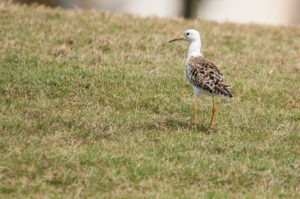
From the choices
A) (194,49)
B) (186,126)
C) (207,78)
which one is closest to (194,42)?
(194,49)

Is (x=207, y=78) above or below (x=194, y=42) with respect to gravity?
below

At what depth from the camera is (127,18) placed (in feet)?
57.1

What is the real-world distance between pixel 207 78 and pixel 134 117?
1.50 m

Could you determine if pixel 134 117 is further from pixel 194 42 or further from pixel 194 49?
pixel 194 42

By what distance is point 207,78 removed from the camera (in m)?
8.80

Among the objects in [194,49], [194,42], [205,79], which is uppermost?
[194,42]

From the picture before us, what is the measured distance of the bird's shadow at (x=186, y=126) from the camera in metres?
9.08

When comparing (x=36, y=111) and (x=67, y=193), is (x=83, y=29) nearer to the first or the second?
(x=36, y=111)

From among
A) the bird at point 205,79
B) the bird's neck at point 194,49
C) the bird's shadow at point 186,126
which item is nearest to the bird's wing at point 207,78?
the bird at point 205,79

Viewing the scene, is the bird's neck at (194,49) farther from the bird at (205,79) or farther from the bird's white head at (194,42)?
the bird at (205,79)

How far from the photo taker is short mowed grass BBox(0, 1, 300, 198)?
6938 millimetres

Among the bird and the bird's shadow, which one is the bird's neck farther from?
the bird's shadow

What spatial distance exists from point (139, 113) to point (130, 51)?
160 inches

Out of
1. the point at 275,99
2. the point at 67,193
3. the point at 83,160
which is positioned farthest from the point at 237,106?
the point at 67,193
